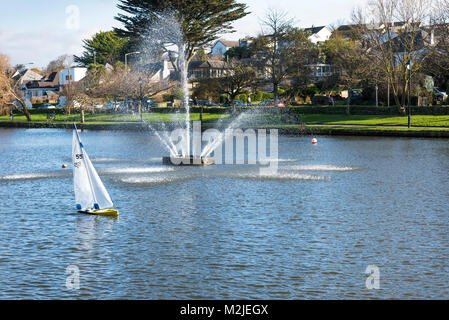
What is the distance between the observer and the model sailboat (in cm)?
1778

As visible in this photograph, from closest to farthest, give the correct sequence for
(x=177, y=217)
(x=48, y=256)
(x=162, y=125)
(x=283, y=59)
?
(x=48, y=256)
(x=177, y=217)
(x=162, y=125)
(x=283, y=59)

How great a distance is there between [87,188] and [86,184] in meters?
0.18

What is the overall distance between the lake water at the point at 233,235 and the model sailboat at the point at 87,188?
1.26 ft

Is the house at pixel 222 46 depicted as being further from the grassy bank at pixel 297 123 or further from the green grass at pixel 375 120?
the green grass at pixel 375 120

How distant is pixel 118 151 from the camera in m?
40.7

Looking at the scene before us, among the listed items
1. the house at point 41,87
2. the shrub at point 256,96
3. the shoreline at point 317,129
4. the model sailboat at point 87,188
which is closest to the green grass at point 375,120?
the shoreline at point 317,129

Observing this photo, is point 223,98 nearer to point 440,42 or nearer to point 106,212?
point 440,42

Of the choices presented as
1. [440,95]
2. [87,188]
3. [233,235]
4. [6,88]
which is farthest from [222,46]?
[233,235]

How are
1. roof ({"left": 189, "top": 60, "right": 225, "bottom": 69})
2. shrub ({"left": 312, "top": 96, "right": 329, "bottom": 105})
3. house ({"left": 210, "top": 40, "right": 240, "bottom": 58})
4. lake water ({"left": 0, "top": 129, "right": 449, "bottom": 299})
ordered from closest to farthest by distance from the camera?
lake water ({"left": 0, "top": 129, "right": 449, "bottom": 299}), shrub ({"left": 312, "top": 96, "right": 329, "bottom": 105}), roof ({"left": 189, "top": 60, "right": 225, "bottom": 69}), house ({"left": 210, "top": 40, "right": 240, "bottom": 58})

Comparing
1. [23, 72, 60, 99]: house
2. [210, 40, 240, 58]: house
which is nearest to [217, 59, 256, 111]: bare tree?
[23, 72, 60, 99]: house

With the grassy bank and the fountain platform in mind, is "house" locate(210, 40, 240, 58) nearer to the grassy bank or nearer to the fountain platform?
the grassy bank

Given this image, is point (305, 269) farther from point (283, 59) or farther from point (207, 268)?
point (283, 59)

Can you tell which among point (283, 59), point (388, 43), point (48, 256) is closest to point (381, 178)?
point (48, 256)
